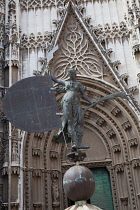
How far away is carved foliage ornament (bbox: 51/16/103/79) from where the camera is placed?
14531 mm

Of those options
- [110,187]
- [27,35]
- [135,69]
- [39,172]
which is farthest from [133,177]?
[27,35]

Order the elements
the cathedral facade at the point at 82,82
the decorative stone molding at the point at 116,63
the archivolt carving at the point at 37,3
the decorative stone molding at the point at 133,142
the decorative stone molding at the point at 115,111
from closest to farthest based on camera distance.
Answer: the cathedral facade at the point at 82,82 < the decorative stone molding at the point at 133,142 < the decorative stone molding at the point at 115,111 < the decorative stone molding at the point at 116,63 < the archivolt carving at the point at 37,3

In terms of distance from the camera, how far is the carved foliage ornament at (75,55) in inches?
572

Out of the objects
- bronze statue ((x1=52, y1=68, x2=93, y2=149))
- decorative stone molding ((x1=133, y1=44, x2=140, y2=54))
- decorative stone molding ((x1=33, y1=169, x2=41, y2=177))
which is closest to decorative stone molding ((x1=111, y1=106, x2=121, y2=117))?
decorative stone molding ((x1=133, y1=44, x2=140, y2=54))

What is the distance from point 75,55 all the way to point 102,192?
278 inches

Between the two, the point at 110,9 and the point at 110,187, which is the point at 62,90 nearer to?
the point at 110,187

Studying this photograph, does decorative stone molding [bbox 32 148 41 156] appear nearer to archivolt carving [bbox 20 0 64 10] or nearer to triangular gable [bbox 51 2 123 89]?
triangular gable [bbox 51 2 123 89]

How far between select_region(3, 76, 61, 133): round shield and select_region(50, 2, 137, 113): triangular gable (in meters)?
7.19

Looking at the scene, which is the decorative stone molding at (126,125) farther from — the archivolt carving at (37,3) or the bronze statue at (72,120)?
the archivolt carving at (37,3)

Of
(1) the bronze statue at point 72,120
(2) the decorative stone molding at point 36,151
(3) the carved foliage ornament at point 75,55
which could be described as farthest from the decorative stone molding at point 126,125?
(1) the bronze statue at point 72,120

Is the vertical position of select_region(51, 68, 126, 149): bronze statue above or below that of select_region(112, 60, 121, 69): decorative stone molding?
below

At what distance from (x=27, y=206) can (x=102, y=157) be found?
4.20 meters

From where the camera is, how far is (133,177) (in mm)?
12375

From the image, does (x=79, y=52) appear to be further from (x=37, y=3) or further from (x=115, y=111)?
(x=37, y=3)
